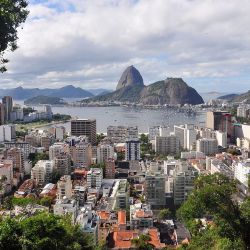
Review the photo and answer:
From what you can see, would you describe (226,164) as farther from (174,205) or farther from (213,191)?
(213,191)

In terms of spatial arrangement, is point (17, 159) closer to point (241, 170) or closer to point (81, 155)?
point (81, 155)

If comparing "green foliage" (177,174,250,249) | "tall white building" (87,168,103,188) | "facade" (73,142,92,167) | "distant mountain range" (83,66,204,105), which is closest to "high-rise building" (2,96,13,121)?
"facade" (73,142,92,167)

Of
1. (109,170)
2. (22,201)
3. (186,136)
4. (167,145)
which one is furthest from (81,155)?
(186,136)

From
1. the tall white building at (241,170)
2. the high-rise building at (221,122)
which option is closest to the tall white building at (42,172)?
the tall white building at (241,170)

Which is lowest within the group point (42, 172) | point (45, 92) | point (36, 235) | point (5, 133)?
point (42, 172)

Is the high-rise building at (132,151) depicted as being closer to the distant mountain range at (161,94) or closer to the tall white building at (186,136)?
the tall white building at (186,136)

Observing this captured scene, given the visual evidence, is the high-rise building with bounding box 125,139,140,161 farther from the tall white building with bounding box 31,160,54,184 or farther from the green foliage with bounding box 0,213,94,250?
the green foliage with bounding box 0,213,94,250
